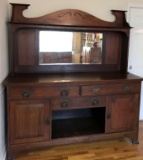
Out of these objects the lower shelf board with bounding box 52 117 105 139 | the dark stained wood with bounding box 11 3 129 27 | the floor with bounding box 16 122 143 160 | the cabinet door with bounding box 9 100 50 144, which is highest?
the dark stained wood with bounding box 11 3 129 27

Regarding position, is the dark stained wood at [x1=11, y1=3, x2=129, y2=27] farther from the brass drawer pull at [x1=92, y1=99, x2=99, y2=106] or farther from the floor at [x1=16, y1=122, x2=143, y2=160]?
the floor at [x1=16, y1=122, x2=143, y2=160]

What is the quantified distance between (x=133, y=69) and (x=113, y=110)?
1.05m

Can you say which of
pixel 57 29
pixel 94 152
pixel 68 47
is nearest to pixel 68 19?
pixel 57 29

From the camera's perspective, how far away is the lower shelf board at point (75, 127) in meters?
2.69

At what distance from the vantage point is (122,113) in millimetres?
2732

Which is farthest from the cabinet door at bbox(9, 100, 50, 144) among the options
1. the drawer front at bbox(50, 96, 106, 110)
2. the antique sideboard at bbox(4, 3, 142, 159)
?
the drawer front at bbox(50, 96, 106, 110)

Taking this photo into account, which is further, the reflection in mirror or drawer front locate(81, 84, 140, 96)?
the reflection in mirror

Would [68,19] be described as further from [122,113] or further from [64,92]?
[122,113]

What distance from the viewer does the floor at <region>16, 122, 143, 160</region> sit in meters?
2.53

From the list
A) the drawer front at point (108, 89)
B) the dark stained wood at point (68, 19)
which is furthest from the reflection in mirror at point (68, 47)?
the drawer front at point (108, 89)

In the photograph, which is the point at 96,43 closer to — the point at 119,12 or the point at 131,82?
the point at 119,12

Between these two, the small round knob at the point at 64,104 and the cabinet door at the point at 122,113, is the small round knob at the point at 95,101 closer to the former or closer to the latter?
the cabinet door at the point at 122,113

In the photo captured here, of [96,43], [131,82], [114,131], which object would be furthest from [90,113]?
[96,43]

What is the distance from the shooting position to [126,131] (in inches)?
110
